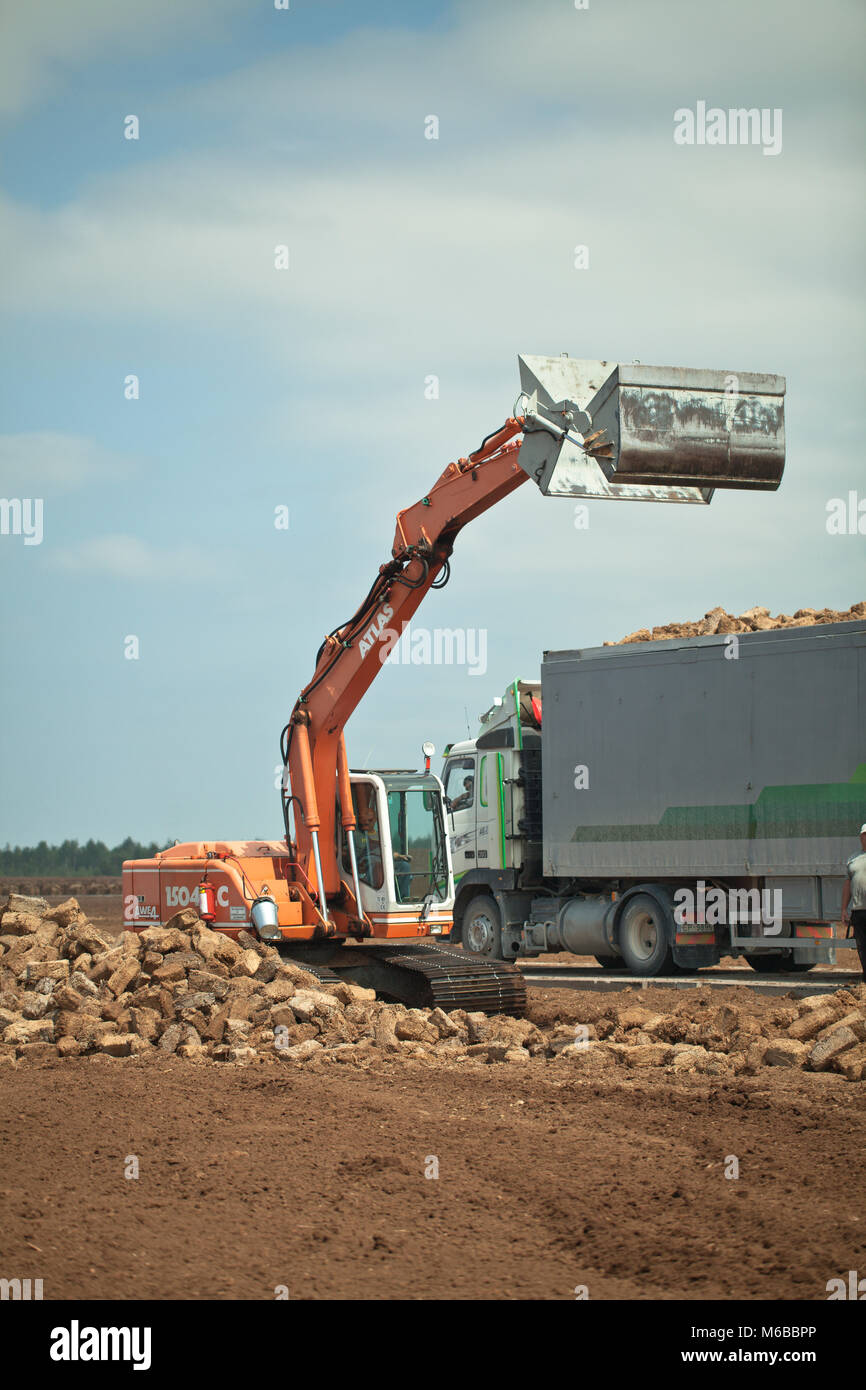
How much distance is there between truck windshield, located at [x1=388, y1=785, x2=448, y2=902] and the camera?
13.9 metres

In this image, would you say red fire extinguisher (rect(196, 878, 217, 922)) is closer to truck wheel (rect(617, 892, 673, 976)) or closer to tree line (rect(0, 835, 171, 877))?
truck wheel (rect(617, 892, 673, 976))

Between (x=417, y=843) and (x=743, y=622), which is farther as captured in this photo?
(x=743, y=622)

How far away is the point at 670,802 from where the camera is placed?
17.9 meters

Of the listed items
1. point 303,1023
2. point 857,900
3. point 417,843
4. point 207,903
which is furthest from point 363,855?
point 857,900

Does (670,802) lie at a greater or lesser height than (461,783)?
Answer: lesser

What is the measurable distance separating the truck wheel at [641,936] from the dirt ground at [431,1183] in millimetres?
7663

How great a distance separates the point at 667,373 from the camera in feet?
31.9

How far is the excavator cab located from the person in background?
12.3 ft

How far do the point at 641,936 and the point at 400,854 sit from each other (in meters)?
5.94

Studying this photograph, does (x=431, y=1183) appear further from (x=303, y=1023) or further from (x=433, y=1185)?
(x=303, y=1023)

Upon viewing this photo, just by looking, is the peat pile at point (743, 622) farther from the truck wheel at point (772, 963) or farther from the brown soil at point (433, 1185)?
the brown soil at point (433, 1185)

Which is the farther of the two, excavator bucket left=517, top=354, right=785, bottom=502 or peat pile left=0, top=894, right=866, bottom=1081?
peat pile left=0, top=894, right=866, bottom=1081

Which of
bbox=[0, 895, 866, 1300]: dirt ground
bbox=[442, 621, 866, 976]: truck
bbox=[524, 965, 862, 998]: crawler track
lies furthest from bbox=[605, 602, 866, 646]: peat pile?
bbox=[0, 895, 866, 1300]: dirt ground
